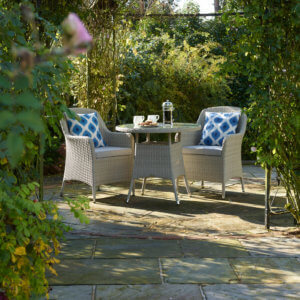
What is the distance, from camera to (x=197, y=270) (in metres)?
2.74

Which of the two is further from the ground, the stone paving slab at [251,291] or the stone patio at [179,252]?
the stone paving slab at [251,291]

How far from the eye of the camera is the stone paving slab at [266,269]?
8.48ft

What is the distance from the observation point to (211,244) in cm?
327

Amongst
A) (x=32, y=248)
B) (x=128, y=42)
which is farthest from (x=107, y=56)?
(x=32, y=248)

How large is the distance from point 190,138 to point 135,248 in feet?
7.91

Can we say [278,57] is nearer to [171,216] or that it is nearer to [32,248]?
[171,216]

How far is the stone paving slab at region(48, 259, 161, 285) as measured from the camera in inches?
101

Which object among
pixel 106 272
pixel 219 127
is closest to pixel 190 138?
pixel 219 127

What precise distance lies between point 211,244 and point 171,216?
2.95ft

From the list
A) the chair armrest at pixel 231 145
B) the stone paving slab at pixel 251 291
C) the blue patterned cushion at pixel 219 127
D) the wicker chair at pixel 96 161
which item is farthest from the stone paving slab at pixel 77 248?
the blue patterned cushion at pixel 219 127

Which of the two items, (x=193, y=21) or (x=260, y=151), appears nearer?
(x=260, y=151)

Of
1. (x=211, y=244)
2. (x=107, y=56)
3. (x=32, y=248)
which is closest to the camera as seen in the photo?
(x=32, y=248)

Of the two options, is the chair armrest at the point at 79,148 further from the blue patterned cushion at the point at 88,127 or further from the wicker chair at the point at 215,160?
the wicker chair at the point at 215,160

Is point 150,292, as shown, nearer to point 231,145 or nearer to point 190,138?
point 231,145
